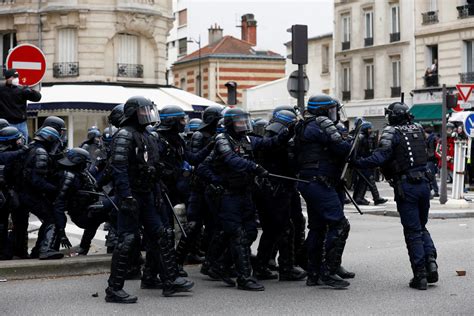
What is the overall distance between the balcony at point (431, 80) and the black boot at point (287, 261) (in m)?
30.5

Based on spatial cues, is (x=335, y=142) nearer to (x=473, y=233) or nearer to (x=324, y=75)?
(x=473, y=233)

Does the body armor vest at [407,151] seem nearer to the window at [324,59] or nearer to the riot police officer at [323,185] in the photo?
the riot police officer at [323,185]

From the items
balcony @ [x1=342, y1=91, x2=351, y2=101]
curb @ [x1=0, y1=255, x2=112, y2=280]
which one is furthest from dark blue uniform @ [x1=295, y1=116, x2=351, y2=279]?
balcony @ [x1=342, y1=91, x2=351, y2=101]

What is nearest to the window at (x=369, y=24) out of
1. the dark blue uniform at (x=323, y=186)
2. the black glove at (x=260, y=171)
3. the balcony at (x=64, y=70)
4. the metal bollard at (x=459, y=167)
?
the balcony at (x=64, y=70)

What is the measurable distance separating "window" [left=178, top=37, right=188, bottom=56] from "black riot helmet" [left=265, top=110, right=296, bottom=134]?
55356 mm

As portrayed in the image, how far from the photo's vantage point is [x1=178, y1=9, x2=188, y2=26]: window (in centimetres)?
6500

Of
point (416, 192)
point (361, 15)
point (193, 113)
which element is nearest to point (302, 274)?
point (416, 192)

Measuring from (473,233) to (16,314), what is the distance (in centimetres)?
832

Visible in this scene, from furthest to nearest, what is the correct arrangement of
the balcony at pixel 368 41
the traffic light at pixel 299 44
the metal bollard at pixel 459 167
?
the balcony at pixel 368 41 → the metal bollard at pixel 459 167 → the traffic light at pixel 299 44

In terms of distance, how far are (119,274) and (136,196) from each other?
745 mm

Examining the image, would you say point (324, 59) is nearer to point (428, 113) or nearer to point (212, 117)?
point (428, 113)

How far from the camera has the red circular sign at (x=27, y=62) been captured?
1255 cm

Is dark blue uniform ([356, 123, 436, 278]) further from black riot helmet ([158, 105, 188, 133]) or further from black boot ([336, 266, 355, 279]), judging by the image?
black riot helmet ([158, 105, 188, 133])

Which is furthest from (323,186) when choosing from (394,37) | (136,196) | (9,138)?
(394,37)
